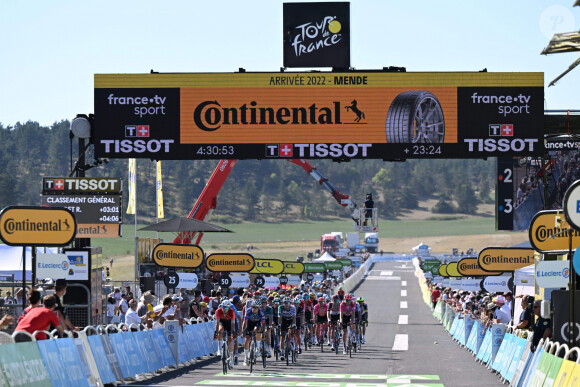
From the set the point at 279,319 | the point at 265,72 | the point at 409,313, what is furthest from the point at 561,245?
the point at 409,313

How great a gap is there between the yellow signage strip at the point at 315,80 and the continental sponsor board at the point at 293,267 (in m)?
21.4

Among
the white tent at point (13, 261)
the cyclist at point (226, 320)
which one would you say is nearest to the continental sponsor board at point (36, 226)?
the cyclist at point (226, 320)

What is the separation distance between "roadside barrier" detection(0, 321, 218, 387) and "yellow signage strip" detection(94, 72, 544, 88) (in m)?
5.47

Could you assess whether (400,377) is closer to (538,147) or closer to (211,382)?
(211,382)

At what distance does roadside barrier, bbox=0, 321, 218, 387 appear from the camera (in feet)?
42.9

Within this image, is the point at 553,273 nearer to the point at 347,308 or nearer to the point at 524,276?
the point at 524,276

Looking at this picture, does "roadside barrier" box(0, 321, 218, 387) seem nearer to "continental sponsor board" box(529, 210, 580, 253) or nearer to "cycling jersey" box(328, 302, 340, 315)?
"cycling jersey" box(328, 302, 340, 315)

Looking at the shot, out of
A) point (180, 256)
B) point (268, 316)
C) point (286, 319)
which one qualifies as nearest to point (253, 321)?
point (268, 316)

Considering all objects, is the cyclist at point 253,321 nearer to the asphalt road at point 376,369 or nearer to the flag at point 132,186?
the asphalt road at point 376,369

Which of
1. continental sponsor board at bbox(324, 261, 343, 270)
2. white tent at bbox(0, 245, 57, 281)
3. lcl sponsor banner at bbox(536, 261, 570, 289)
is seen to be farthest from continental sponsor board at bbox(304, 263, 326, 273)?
lcl sponsor banner at bbox(536, 261, 570, 289)

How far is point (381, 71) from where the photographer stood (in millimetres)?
22500

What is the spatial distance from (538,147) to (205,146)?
24.4ft

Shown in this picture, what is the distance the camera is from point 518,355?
18906 millimetres

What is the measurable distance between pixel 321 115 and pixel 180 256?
30.6 feet
